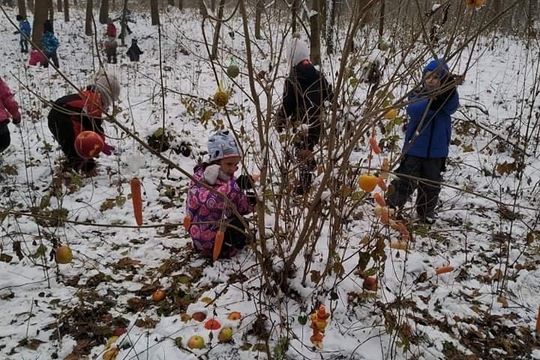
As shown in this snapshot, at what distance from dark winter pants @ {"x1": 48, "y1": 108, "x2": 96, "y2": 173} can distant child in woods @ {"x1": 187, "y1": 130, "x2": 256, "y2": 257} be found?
2047mm

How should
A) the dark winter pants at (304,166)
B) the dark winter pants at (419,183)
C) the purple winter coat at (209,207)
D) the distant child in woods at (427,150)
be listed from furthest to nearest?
the dark winter pants at (419,183)
the distant child in woods at (427,150)
the purple winter coat at (209,207)
the dark winter pants at (304,166)

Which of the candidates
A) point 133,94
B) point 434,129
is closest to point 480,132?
point 434,129

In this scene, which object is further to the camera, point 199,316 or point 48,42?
point 48,42

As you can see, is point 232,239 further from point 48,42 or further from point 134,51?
point 134,51

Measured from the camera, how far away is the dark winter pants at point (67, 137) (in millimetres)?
4383

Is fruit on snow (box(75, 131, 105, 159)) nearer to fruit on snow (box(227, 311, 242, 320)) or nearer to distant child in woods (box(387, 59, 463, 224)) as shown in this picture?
fruit on snow (box(227, 311, 242, 320))

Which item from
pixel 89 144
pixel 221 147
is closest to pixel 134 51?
pixel 221 147

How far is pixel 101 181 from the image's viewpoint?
4.43 metres

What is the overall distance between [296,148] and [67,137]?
280 centimetres

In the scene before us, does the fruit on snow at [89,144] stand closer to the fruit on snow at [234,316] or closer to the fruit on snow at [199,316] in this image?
the fruit on snow at [199,316]

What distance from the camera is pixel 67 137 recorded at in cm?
443

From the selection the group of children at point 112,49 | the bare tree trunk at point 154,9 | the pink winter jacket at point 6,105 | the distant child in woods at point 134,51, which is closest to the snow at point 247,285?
the pink winter jacket at point 6,105

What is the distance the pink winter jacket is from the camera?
13.7 feet

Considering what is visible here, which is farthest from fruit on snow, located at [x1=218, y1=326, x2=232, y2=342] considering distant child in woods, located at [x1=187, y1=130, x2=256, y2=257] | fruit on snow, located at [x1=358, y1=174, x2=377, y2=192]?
fruit on snow, located at [x1=358, y1=174, x2=377, y2=192]
